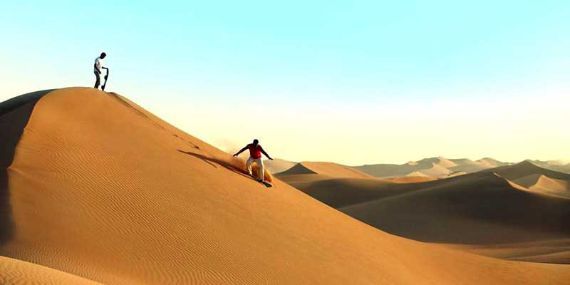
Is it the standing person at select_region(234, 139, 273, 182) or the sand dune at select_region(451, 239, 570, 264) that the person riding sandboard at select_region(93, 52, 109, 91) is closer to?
the standing person at select_region(234, 139, 273, 182)

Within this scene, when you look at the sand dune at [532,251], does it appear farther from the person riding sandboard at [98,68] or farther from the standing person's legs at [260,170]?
the person riding sandboard at [98,68]

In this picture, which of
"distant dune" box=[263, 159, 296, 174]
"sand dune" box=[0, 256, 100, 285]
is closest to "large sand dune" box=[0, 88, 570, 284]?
"sand dune" box=[0, 256, 100, 285]

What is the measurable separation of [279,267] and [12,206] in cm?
434

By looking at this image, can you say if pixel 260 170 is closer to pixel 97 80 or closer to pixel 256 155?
pixel 256 155

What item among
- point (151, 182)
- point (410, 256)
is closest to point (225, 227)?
point (151, 182)

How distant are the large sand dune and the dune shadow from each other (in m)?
0.03

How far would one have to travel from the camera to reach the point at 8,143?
9422 mm

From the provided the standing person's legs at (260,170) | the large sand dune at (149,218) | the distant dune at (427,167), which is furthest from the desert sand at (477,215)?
the distant dune at (427,167)

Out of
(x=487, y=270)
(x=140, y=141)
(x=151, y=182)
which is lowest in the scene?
(x=487, y=270)

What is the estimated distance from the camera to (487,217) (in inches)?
1346

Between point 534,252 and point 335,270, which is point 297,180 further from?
point 335,270

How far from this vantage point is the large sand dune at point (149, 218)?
7059 mm

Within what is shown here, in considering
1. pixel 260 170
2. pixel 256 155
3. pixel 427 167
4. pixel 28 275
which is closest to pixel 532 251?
pixel 260 170

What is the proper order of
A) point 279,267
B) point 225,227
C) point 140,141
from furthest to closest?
point 140,141
point 225,227
point 279,267
